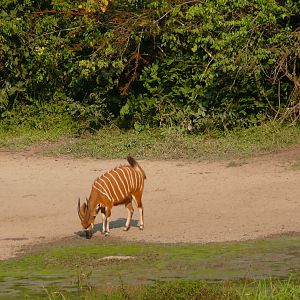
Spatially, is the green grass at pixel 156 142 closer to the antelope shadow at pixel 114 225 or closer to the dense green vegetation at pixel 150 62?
the dense green vegetation at pixel 150 62

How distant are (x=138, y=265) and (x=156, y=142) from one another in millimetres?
6528

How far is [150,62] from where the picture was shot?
59.8 ft

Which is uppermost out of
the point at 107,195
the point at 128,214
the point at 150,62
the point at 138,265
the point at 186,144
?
the point at 150,62

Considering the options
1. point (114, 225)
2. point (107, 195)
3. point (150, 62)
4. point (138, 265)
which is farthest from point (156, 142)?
point (138, 265)

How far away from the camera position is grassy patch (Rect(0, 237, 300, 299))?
921cm

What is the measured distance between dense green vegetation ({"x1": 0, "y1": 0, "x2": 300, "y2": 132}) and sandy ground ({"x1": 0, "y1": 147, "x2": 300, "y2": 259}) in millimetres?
2179

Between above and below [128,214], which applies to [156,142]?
above

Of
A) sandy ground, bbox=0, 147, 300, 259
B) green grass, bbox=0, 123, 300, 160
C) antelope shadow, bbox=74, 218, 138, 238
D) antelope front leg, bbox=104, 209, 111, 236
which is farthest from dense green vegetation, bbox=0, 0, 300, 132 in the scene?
antelope front leg, bbox=104, 209, 111, 236

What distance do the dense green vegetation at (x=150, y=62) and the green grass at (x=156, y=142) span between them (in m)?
0.30

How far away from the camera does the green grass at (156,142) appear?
15.6m

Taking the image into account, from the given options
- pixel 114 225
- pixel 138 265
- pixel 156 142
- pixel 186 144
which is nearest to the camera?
pixel 138 265

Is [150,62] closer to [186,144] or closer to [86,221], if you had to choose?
[186,144]

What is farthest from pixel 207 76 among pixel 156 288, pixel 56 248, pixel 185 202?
pixel 156 288

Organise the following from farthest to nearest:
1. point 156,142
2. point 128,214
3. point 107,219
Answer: point 156,142 → point 128,214 → point 107,219
